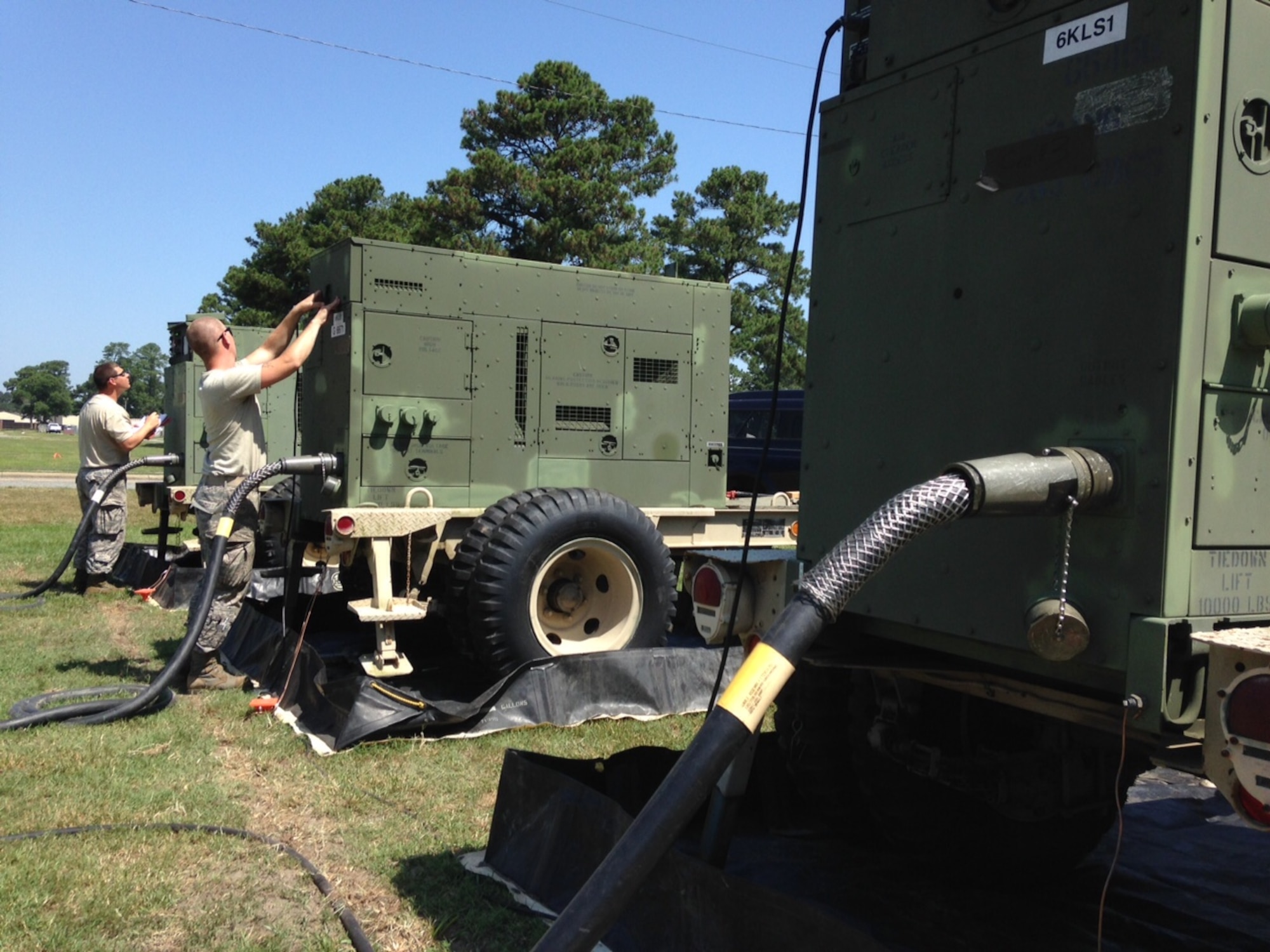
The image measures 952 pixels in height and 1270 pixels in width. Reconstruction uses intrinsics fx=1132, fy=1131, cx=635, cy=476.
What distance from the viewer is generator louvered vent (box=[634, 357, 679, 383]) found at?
7781 millimetres

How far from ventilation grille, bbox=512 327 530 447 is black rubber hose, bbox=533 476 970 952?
514cm

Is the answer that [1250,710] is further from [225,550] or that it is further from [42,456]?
[42,456]

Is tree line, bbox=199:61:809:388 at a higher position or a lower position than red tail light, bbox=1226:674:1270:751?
higher

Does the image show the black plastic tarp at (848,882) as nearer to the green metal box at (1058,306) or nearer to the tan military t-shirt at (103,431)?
the green metal box at (1058,306)

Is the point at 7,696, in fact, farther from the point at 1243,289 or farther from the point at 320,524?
the point at 1243,289

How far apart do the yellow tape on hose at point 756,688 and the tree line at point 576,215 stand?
74.6ft

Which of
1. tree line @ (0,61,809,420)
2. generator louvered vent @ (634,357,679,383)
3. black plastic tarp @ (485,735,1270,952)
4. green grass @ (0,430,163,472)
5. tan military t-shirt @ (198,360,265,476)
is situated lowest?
green grass @ (0,430,163,472)

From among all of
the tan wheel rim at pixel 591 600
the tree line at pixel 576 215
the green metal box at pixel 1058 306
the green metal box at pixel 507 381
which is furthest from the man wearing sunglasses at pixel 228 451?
the tree line at pixel 576 215

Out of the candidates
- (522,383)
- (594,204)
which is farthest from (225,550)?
(594,204)

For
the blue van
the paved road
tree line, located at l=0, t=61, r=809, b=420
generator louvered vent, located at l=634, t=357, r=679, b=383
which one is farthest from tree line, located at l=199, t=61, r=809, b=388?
generator louvered vent, located at l=634, t=357, r=679, b=383

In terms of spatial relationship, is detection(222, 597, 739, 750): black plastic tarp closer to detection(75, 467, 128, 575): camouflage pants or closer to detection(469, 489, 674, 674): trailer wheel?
detection(469, 489, 674, 674): trailer wheel

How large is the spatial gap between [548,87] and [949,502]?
27917mm

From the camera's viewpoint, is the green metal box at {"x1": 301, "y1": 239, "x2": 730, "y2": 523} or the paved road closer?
the green metal box at {"x1": 301, "y1": 239, "x2": 730, "y2": 523}

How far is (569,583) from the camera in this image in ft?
22.6
